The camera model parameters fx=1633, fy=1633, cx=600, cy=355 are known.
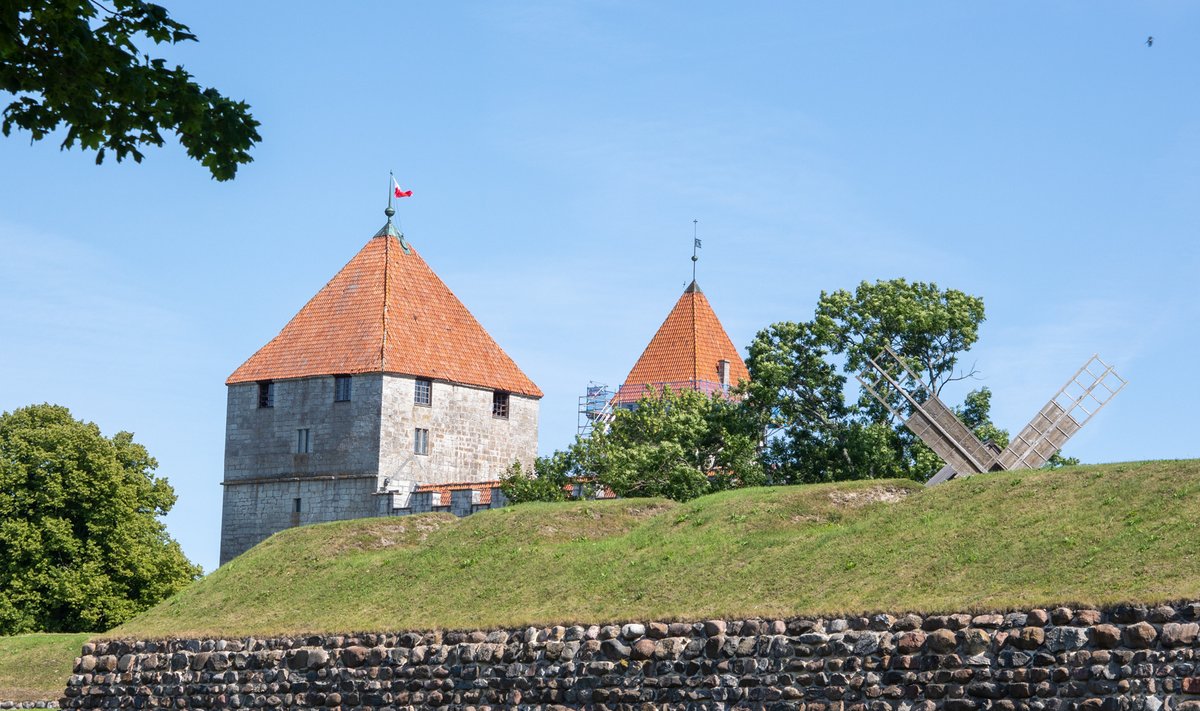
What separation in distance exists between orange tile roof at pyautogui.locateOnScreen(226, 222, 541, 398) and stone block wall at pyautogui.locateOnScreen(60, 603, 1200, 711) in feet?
100

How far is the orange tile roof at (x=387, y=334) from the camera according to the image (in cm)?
5803

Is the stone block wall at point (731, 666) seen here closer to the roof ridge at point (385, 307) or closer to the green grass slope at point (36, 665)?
the green grass slope at point (36, 665)

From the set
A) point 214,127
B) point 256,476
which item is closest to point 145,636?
point 214,127

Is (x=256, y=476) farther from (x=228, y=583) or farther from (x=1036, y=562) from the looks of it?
(x=1036, y=562)

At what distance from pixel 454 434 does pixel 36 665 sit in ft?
77.2

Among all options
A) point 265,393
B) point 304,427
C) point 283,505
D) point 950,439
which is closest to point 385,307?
point 304,427

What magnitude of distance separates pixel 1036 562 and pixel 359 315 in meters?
41.1

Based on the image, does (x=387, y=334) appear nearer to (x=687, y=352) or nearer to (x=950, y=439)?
(x=687, y=352)

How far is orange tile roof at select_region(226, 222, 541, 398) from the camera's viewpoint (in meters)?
58.0

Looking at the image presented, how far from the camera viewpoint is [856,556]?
22812 mm

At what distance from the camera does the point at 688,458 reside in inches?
1944

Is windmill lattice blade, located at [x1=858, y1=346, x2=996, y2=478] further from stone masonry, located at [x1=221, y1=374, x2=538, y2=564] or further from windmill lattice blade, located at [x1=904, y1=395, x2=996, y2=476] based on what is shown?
stone masonry, located at [x1=221, y1=374, x2=538, y2=564]

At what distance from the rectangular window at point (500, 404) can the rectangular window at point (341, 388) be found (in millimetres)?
5932

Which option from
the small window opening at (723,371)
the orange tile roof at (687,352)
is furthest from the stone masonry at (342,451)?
the small window opening at (723,371)
